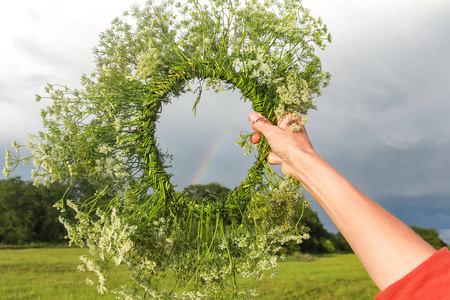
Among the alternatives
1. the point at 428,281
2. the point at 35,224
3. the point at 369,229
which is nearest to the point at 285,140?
the point at 369,229

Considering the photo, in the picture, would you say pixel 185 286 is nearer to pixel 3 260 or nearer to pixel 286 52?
pixel 286 52

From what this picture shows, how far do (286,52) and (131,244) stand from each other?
1.62 meters

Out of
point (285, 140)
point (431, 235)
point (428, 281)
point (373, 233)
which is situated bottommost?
point (428, 281)

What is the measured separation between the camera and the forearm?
110cm

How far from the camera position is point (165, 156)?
263 centimetres

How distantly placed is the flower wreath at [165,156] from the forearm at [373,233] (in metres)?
A: 0.82

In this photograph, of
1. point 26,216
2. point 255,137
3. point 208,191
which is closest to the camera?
point 255,137

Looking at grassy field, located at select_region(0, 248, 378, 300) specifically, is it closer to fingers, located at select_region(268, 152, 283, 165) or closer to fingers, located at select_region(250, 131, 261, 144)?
fingers, located at select_region(268, 152, 283, 165)

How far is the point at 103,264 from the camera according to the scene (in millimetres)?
2121

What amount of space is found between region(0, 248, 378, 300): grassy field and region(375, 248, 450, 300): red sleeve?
188 inches

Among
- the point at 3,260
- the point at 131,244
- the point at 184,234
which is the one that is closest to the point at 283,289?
the point at 184,234

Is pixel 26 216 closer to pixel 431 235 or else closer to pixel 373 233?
pixel 373 233

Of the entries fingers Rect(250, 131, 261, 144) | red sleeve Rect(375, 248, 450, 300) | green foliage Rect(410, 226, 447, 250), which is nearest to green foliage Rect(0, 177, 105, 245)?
fingers Rect(250, 131, 261, 144)

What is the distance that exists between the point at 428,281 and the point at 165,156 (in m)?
1.94
